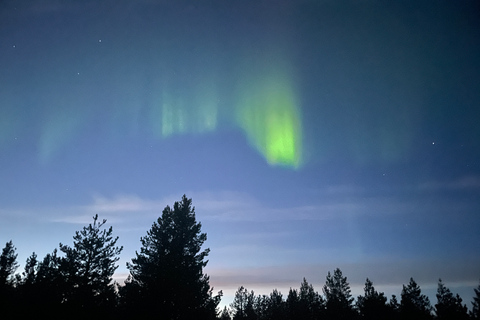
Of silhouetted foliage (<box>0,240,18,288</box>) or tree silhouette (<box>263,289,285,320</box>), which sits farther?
tree silhouette (<box>263,289,285,320</box>)

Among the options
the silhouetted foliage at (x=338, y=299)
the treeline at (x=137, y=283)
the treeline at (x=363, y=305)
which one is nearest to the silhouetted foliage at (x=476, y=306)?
the treeline at (x=363, y=305)

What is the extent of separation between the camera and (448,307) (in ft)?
168

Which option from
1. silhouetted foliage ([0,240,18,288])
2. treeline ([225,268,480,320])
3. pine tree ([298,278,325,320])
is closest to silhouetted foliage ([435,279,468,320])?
treeline ([225,268,480,320])

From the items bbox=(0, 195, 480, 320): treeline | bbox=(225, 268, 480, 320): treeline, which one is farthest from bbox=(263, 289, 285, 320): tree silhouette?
bbox=(0, 195, 480, 320): treeline

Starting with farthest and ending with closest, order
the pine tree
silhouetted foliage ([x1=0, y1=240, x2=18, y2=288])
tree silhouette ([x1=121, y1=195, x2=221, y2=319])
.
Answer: the pine tree
silhouetted foliage ([x1=0, y1=240, x2=18, y2=288])
tree silhouette ([x1=121, y1=195, x2=221, y2=319])

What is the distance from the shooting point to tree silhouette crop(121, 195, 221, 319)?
18516 mm

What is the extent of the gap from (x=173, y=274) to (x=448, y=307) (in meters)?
60.9

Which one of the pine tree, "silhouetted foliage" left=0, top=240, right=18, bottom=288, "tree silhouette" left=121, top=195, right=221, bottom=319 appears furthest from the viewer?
the pine tree

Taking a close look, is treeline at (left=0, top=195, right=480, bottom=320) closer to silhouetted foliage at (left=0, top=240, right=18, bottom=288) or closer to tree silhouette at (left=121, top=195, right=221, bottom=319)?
tree silhouette at (left=121, top=195, right=221, bottom=319)

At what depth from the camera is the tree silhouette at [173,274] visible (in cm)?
1852

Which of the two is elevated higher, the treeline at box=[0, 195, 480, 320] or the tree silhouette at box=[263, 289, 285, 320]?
the treeline at box=[0, 195, 480, 320]

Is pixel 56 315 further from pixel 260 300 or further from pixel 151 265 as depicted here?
pixel 260 300

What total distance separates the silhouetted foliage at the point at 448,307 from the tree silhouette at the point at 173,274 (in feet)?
167

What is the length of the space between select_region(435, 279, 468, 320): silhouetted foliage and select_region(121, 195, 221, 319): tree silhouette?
50922 mm
